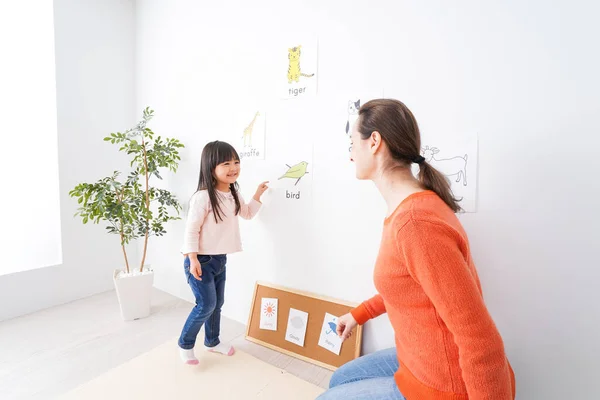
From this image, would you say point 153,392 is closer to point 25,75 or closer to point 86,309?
point 86,309

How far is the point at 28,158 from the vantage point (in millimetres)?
2141

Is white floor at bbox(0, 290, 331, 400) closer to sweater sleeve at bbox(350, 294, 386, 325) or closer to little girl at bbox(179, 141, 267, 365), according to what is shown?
little girl at bbox(179, 141, 267, 365)

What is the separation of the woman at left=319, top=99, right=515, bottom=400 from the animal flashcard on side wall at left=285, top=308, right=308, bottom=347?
648 mm

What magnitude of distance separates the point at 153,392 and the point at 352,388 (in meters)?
0.97

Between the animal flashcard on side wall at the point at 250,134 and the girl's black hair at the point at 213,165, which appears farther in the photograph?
the animal flashcard on side wall at the point at 250,134

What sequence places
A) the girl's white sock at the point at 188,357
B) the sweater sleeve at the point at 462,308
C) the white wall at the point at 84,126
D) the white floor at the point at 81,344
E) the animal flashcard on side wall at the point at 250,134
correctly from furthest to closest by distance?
the white wall at the point at 84,126 < the animal flashcard on side wall at the point at 250,134 < the girl's white sock at the point at 188,357 < the white floor at the point at 81,344 < the sweater sleeve at the point at 462,308

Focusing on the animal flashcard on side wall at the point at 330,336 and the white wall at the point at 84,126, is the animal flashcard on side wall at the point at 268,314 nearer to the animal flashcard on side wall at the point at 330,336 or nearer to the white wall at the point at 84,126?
the animal flashcard on side wall at the point at 330,336

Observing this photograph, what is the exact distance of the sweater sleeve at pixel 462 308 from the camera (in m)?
0.59

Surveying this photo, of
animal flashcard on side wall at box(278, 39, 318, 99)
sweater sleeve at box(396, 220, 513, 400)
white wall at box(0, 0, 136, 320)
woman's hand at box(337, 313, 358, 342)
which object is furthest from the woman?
white wall at box(0, 0, 136, 320)

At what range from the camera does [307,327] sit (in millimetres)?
1591

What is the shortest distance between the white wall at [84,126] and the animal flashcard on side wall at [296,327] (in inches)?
68.4

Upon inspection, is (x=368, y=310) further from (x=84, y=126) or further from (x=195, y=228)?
(x=84, y=126)

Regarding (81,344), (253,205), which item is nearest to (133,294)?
(81,344)

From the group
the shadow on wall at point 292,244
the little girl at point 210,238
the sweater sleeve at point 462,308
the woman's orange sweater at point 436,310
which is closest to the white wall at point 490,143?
the shadow on wall at point 292,244
